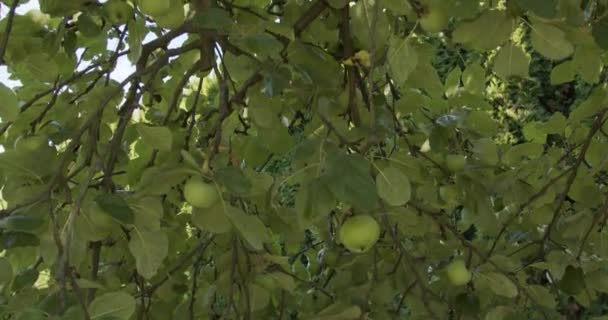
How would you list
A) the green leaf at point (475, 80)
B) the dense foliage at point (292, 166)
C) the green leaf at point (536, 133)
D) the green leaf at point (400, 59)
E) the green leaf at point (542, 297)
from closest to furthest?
the dense foliage at point (292, 166) < the green leaf at point (400, 59) < the green leaf at point (542, 297) < the green leaf at point (475, 80) < the green leaf at point (536, 133)

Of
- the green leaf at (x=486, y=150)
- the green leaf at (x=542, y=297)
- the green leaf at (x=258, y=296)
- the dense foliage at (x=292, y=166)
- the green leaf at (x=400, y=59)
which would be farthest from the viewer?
the green leaf at (x=486, y=150)

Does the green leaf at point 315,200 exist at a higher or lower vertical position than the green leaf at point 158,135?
lower

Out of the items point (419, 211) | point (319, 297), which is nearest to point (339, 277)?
point (319, 297)

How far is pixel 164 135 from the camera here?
5.10 ft

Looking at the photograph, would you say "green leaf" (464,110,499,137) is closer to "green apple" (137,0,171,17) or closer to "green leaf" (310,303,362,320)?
"green leaf" (310,303,362,320)

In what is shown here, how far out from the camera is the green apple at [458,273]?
1.85 metres

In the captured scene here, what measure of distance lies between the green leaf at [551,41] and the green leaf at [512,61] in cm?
→ 14

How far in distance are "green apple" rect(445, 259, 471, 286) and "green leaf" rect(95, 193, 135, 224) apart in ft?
2.72

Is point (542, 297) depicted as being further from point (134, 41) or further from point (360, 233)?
point (134, 41)

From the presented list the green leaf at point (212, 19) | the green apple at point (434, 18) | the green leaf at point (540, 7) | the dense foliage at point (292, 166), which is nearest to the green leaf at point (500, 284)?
the dense foliage at point (292, 166)

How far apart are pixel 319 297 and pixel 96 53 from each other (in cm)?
95

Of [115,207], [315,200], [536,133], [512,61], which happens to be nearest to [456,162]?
[512,61]

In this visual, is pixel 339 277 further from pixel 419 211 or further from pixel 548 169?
pixel 548 169

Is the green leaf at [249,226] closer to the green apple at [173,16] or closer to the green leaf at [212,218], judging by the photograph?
the green leaf at [212,218]
